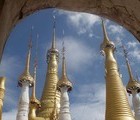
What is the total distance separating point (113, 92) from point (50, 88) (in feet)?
15.2

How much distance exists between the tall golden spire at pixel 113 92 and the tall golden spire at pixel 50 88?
311cm

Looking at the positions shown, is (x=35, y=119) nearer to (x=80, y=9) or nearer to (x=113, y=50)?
(x=113, y=50)

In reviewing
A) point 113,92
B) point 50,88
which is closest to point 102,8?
point 113,92

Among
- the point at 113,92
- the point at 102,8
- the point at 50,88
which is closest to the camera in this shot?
the point at 102,8

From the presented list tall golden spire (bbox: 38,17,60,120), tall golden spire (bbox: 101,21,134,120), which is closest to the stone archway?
tall golden spire (bbox: 101,21,134,120)

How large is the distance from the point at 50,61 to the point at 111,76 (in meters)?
5.19

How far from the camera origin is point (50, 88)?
56.6ft

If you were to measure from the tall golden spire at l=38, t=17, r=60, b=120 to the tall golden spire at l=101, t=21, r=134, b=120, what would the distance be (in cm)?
311

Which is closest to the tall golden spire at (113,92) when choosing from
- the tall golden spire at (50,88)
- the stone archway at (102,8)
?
the tall golden spire at (50,88)

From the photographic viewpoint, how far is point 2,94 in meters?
11.4

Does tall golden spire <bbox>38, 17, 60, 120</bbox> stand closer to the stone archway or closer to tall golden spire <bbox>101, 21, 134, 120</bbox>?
tall golden spire <bbox>101, 21, 134, 120</bbox>

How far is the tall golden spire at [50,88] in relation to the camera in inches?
612

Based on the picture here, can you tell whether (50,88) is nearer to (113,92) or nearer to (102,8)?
(113,92)

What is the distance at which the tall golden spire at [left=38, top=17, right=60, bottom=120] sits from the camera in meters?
15.6
